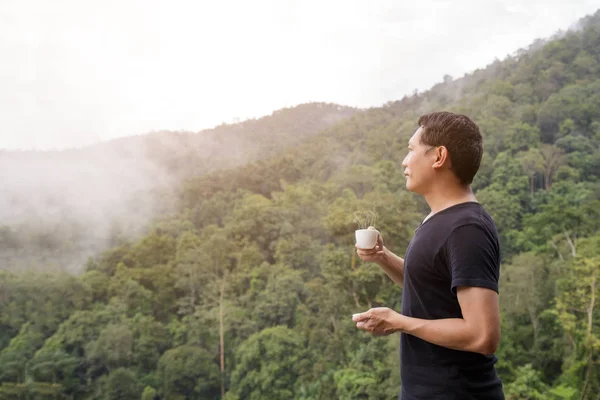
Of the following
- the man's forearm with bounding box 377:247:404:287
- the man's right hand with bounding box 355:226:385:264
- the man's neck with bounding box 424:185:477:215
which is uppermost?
the man's neck with bounding box 424:185:477:215

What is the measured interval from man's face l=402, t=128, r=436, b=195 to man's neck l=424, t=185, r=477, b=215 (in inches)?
1.3

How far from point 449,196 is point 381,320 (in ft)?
1.06

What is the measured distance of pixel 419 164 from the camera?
3.51ft

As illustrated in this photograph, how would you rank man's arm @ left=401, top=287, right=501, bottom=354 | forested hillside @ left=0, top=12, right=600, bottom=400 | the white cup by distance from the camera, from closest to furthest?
man's arm @ left=401, top=287, right=501, bottom=354 → the white cup → forested hillside @ left=0, top=12, right=600, bottom=400

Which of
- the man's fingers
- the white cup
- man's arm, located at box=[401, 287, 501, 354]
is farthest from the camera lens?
the white cup

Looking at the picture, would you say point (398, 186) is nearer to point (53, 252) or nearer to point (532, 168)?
point (532, 168)

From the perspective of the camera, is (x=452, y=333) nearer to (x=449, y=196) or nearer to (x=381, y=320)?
(x=381, y=320)

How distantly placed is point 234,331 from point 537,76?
27.6 meters

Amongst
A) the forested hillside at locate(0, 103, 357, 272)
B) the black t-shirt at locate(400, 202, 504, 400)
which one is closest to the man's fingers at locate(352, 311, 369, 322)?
the black t-shirt at locate(400, 202, 504, 400)

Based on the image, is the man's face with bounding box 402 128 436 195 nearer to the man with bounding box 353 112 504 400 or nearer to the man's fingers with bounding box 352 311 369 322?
the man with bounding box 353 112 504 400

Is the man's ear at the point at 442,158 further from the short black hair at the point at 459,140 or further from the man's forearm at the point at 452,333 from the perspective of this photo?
the man's forearm at the point at 452,333

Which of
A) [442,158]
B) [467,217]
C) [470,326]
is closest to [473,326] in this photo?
[470,326]

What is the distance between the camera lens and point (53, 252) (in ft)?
82.0

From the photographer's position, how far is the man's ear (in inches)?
40.6
